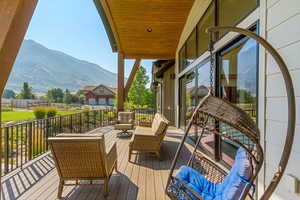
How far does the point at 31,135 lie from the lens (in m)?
3.78

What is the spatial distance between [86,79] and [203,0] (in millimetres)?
190458

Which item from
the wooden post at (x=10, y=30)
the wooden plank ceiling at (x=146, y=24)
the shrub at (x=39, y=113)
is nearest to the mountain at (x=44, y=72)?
the shrub at (x=39, y=113)

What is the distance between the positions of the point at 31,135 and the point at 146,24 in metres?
4.75

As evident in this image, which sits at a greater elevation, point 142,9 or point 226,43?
point 142,9

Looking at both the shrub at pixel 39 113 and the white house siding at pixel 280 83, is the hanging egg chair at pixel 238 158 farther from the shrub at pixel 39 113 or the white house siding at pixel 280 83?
the shrub at pixel 39 113

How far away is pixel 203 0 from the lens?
13.8 feet

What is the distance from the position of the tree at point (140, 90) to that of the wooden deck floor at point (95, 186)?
56.5 ft

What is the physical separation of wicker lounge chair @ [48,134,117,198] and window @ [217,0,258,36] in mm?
2641

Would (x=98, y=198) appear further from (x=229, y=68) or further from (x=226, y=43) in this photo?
(x=226, y=43)

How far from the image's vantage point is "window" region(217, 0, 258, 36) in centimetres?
237

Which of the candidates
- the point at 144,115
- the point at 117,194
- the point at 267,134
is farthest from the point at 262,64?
the point at 144,115

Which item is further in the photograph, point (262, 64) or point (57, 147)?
point (57, 147)

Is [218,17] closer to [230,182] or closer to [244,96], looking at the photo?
[244,96]

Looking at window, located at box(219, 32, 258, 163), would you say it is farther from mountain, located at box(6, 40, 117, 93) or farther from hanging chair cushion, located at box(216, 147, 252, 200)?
mountain, located at box(6, 40, 117, 93)
